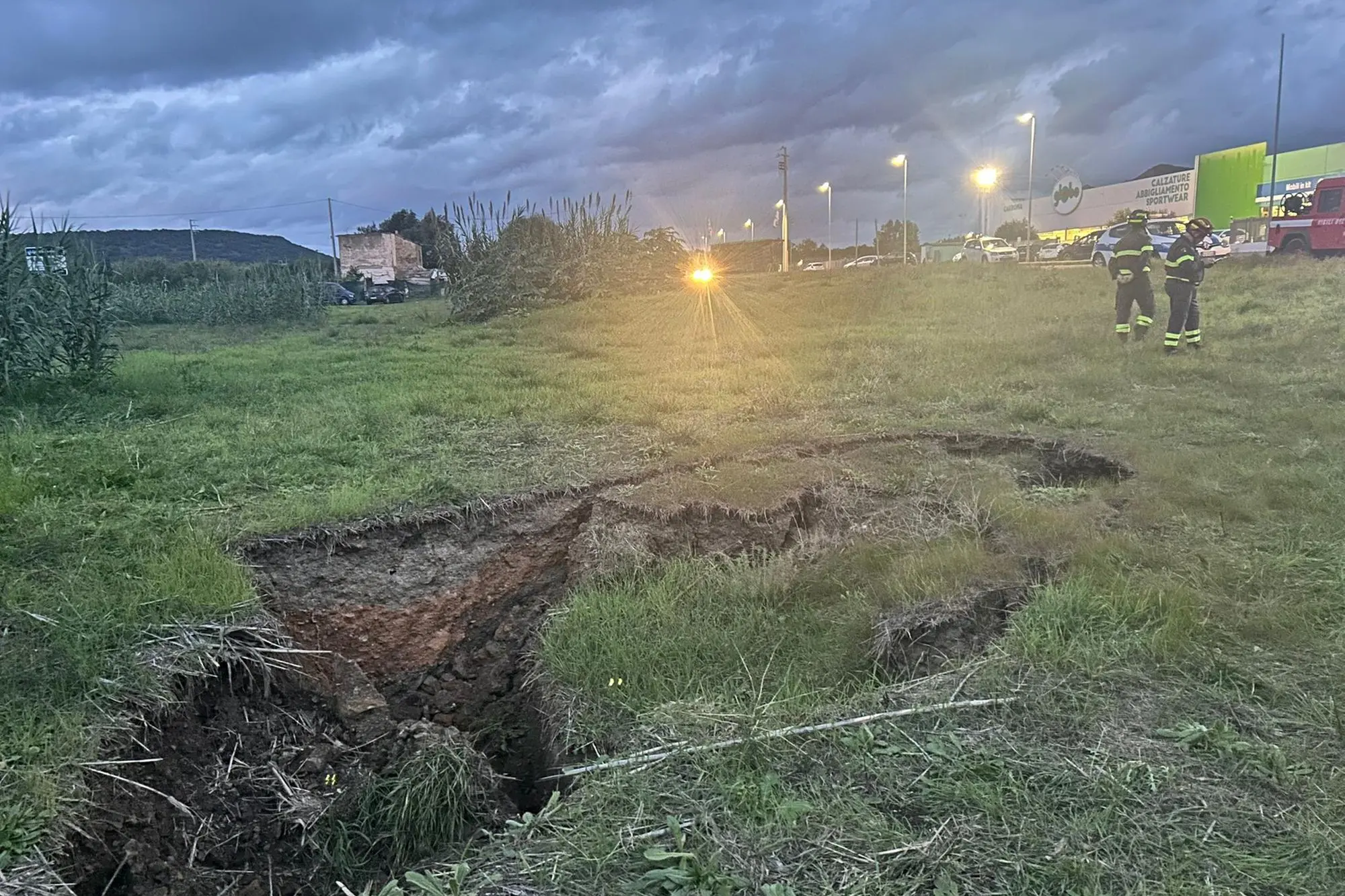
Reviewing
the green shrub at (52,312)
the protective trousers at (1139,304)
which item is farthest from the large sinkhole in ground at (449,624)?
the green shrub at (52,312)

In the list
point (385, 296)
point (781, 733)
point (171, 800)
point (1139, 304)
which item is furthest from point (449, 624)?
point (385, 296)

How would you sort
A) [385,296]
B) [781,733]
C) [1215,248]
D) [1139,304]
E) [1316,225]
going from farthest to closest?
[385,296] < [1316,225] < [1215,248] < [1139,304] < [781,733]

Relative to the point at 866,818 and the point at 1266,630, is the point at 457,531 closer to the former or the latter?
the point at 866,818

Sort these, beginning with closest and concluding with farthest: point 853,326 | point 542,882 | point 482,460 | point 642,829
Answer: point 542,882 → point 642,829 → point 482,460 → point 853,326

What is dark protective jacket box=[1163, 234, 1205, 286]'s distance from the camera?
842 cm

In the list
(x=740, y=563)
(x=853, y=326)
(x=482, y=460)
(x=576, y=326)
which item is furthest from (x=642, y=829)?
(x=576, y=326)

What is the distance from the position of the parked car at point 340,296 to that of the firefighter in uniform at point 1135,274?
2322 cm

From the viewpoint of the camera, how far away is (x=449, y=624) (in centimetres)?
395

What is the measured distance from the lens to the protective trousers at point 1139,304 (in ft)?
29.5

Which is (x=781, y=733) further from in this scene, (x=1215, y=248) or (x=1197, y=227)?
(x=1215, y=248)

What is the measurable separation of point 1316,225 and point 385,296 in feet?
81.5

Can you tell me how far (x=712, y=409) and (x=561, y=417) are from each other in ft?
4.28

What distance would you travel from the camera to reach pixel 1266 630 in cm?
305

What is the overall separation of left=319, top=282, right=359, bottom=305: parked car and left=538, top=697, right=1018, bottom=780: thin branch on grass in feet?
86.6
